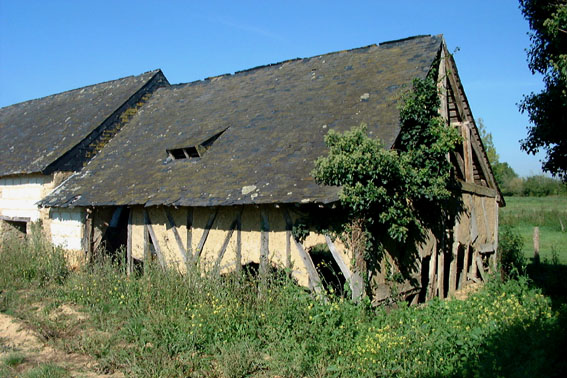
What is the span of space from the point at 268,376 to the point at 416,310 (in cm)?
251

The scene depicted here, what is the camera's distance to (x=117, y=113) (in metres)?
14.8

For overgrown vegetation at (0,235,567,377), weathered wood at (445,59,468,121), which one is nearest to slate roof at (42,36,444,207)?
weathered wood at (445,59,468,121)

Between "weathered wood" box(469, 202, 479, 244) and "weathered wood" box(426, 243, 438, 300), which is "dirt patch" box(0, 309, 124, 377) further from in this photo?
"weathered wood" box(469, 202, 479, 244)

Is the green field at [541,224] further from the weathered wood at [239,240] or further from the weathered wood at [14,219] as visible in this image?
the weathered wood at [14,219]

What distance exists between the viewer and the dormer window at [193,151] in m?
11.0

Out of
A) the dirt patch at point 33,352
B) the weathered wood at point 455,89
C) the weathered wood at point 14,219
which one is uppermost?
the weathered wood at point 455,89

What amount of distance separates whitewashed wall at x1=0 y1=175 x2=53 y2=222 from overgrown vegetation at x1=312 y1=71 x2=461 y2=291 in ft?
28.9

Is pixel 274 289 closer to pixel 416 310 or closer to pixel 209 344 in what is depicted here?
pixel 209 344

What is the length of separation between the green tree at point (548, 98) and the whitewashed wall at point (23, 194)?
512 inches

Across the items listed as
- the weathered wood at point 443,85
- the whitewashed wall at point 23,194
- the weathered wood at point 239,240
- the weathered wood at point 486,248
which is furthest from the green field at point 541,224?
the whitewashed wall at point 23,194

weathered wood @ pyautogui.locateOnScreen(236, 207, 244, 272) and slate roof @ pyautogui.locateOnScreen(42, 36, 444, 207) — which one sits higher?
slate roof @ pyautogui.locateOnScreen(42, 36, 444, 207)

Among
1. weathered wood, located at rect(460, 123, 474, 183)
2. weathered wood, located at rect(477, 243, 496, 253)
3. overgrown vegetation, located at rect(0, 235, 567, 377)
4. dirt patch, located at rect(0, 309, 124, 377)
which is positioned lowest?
dirt patch, located at rect(0, 309, 124, 377)

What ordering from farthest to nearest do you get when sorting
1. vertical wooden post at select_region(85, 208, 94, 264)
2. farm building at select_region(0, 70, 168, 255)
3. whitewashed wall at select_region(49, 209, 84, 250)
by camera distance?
farm building at select_region(0, 70, 168, 255), whitewashed wall at select_region(49, 209, 84, 250), vertical wooden post at select_region(85, 208, 94, 264)

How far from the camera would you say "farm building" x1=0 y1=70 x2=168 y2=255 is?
41.7ft
